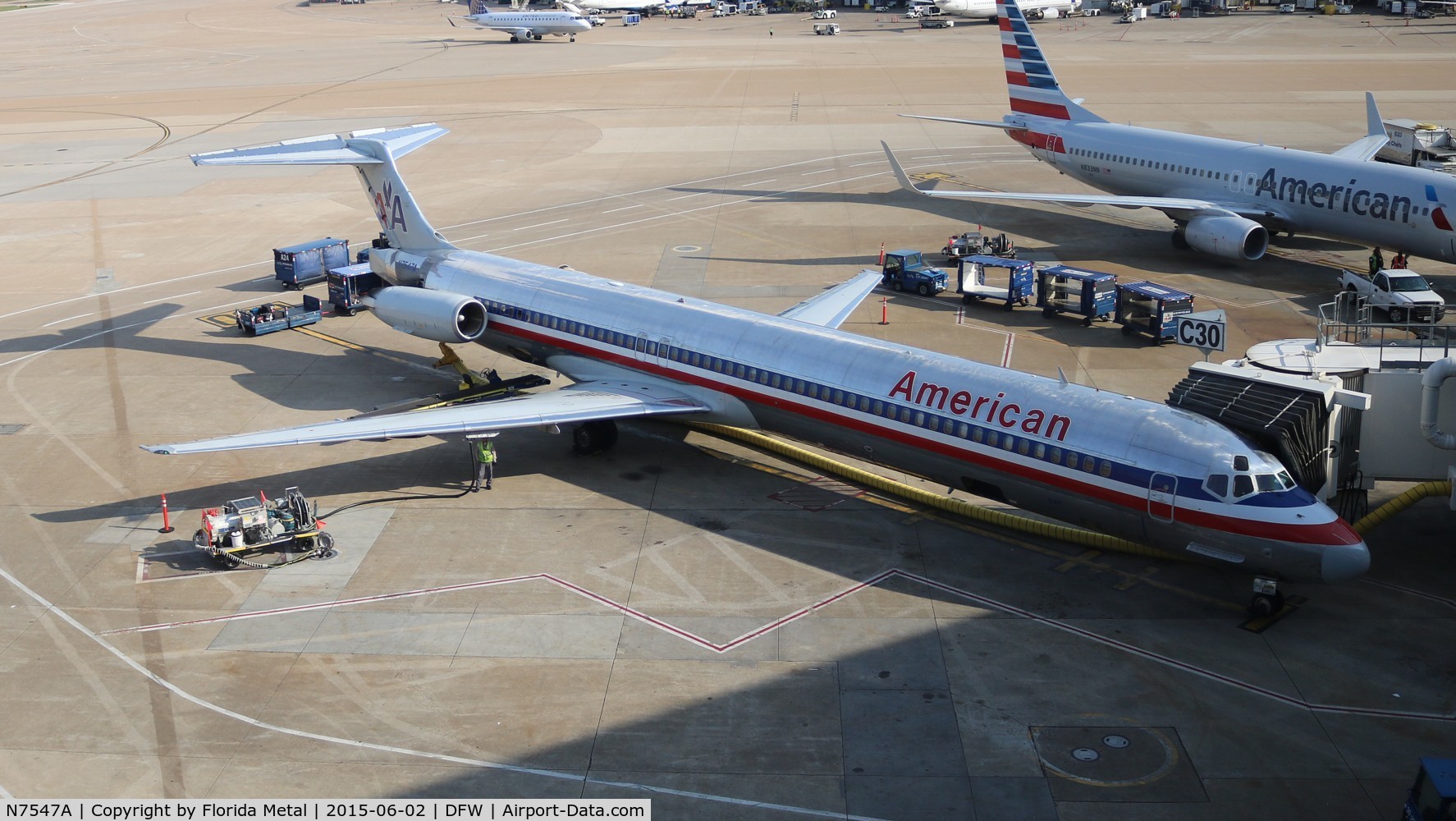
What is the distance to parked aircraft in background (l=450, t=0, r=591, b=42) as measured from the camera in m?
132

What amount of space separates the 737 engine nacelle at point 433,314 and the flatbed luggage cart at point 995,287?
17533mm

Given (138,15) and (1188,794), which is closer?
(1188,794)

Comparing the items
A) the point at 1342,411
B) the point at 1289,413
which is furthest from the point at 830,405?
the point at 1342,411

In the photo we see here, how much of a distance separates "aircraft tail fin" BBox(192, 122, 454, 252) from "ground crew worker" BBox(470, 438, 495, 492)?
9.76 meters

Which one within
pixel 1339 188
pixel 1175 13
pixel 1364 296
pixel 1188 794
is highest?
pixel 1175 13

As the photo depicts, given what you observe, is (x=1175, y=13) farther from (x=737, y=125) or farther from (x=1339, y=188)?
(x=1339, y=188)

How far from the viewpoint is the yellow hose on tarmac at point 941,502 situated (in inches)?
962

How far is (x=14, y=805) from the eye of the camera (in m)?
17.1

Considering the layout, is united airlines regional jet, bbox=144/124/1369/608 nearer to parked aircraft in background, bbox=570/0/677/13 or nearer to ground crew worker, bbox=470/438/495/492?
ground crew worker, bbox=470/438/495/492

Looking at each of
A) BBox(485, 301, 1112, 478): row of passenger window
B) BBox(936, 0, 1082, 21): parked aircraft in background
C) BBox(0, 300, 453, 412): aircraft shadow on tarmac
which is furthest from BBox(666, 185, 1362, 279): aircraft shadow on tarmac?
BBox(936, 0, 1082, 21): parked aircraft in background

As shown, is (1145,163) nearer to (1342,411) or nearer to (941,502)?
(941,502)

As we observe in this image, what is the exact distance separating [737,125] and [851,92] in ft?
50.4

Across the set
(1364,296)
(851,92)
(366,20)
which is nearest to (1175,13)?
(851,92)

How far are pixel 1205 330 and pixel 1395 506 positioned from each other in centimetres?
580
